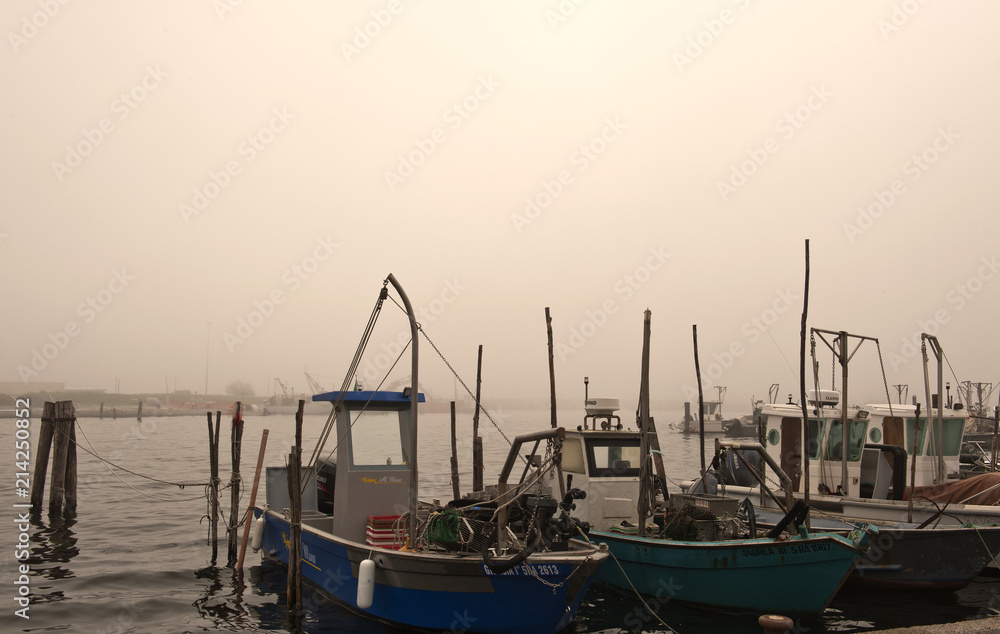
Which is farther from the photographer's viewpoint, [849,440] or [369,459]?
[849,440]

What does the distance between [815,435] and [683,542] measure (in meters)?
6.03

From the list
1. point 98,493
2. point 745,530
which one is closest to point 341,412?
point 745,530

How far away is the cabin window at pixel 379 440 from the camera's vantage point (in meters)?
11.2

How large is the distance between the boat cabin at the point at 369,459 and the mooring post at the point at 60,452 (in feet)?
37.7

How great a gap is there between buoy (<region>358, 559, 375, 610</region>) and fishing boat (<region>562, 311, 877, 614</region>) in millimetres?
3662

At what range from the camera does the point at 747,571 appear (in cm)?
1057

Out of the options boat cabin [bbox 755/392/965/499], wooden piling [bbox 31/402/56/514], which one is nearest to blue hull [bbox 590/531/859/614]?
boat cabin [bbox 755/392/965/499]

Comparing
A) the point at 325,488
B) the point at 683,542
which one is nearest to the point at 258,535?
the point at 325,488

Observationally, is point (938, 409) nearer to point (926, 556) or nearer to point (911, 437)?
point (911, 437)

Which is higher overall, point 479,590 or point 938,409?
point 938,409

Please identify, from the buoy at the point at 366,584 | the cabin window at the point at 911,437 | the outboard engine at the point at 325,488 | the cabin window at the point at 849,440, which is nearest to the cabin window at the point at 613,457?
the cabin window at the point at 849,440

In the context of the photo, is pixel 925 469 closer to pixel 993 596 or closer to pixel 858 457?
pixel 858 457

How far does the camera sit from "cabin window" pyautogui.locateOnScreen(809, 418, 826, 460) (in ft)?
50.5

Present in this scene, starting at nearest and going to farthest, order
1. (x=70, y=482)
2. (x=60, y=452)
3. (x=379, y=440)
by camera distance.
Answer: (x=379, y=440), (x=60, y=452), (x=70, y=482)
